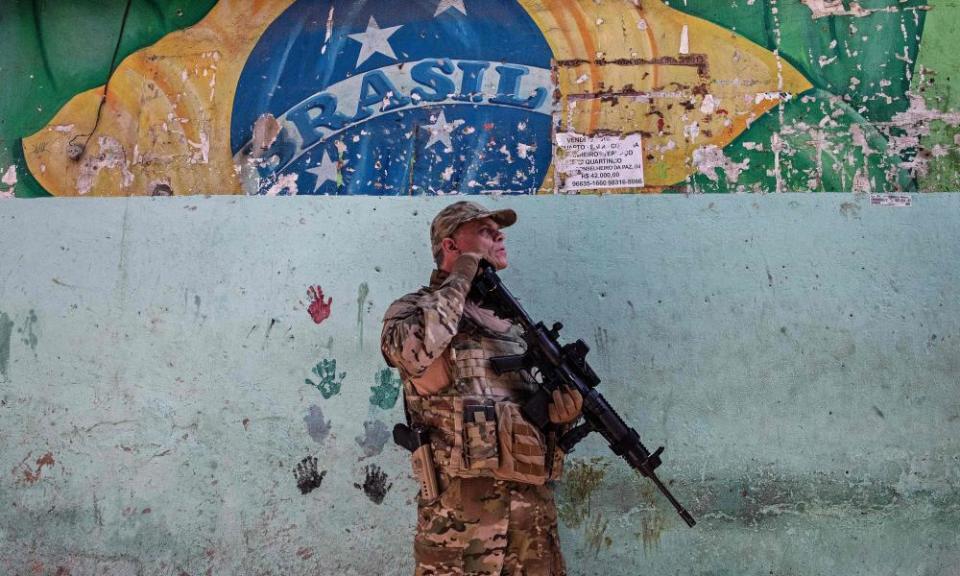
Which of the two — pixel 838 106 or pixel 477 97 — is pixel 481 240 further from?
pixel 838 106

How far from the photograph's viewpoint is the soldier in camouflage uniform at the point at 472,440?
275 cm

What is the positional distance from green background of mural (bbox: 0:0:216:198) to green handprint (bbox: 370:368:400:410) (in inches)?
75.9

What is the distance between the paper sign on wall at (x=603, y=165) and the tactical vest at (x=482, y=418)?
1.12m

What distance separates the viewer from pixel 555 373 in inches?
111

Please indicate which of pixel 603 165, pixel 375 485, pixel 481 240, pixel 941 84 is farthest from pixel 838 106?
pixel 375 485

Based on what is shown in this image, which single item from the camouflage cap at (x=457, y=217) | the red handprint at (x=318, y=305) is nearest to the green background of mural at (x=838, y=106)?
the camouflage cap at (x=457, y=217)

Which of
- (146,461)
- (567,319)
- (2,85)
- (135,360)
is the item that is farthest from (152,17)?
(567,319)

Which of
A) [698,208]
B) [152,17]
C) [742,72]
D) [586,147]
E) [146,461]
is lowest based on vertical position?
[146,461]

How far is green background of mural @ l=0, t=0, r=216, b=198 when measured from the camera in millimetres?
4137

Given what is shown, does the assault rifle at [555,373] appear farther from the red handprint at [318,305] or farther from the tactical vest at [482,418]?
the red handprint at [318,305]

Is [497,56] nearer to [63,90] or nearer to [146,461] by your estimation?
[63,90]

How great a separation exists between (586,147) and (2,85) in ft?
9.26

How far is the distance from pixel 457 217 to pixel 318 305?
1116mm

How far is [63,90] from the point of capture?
416 cm
